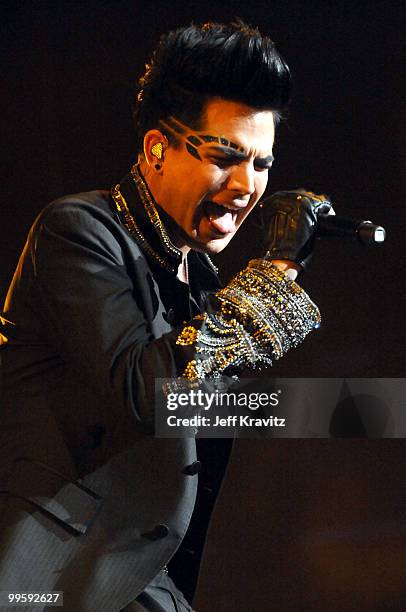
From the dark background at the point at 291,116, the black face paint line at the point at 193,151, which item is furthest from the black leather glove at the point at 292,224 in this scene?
the dark background at the point at 291,116

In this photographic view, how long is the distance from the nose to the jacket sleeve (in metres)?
0.11

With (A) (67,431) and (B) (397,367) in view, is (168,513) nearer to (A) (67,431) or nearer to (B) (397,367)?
(A) (67,431)

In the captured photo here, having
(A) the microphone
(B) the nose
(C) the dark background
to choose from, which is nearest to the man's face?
(B) the nose

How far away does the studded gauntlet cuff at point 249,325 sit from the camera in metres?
1.11

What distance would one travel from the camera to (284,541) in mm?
2150

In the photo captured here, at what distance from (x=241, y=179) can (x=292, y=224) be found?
3.7 inches

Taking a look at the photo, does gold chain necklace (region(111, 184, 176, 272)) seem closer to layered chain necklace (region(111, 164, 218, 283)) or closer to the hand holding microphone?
layered chain necklace (region(111, 164, 218, 283))

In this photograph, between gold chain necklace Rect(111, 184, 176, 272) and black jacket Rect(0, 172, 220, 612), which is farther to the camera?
gold chain necklace Rect(111, 184, 176, 272)

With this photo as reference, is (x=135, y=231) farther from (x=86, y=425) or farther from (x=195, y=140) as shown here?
(x=86, y=425)

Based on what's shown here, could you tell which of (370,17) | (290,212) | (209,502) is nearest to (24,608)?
(209,502)

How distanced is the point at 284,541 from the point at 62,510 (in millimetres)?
1116

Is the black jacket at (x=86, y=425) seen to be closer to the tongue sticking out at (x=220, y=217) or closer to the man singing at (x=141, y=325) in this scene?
the man singing at (x=141, y=325)

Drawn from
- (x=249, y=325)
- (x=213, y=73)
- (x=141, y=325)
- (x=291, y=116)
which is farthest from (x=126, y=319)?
(x=291, y=116)

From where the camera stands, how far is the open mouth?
127 centimetres
